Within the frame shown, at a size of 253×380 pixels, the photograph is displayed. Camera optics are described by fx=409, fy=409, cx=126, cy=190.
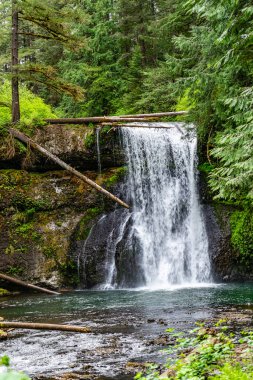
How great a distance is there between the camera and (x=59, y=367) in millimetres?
5754

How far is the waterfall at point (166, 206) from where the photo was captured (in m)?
15.2

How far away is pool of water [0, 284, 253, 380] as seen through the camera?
5.93 m

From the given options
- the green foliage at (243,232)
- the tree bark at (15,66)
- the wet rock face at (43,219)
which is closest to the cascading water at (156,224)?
the wet rock face at (43,219)

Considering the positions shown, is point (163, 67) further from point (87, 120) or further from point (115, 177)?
point (115, 177)

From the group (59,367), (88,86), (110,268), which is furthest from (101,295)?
(88,86)

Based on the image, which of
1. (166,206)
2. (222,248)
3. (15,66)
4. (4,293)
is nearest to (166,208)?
(166,206)

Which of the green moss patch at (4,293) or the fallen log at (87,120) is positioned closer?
the green moss patch at (4,293)

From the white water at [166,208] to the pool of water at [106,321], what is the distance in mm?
1664

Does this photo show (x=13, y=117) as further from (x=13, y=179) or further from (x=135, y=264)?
(x=135, y=264)

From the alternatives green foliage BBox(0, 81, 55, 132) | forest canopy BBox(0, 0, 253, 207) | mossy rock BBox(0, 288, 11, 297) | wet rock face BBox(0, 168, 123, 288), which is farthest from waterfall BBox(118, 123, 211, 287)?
mossy rock BBox(0, 288, 11, 297)

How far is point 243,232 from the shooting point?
1526 cm

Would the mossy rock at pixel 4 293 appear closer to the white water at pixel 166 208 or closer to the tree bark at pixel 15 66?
the white water at pixel 166 208

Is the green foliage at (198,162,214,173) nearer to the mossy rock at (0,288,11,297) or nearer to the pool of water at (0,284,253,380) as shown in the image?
the pool of water at (0,284,253,380)

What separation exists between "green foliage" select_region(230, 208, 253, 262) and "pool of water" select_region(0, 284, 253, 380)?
1835 millimetres
